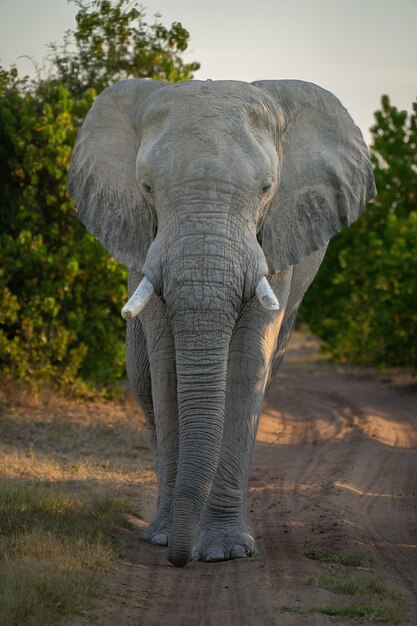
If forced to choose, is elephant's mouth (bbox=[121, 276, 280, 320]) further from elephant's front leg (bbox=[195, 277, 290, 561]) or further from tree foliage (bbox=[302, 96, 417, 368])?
tree foliage (bbox=[302, 96, 417, 368])

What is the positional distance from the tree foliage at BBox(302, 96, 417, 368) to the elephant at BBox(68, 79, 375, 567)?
10358 millimetres

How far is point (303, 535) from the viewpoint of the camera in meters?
7.78

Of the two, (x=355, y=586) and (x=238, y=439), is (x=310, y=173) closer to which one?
(x=238, y=439)

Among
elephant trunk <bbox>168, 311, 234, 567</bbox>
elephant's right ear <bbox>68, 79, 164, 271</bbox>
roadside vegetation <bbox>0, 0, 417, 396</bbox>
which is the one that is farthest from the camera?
roadside vegetation <bbox>0, 0, 417, 396</bbox>

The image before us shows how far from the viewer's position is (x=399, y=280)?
18969 millimetres

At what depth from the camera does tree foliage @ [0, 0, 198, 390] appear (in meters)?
12.8

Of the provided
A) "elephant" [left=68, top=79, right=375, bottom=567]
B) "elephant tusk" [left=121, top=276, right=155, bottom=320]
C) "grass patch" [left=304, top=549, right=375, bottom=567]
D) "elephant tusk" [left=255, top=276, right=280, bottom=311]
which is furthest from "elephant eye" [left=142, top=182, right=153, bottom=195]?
"grass patch" [left=304, top=549, right=375, bottom=567]

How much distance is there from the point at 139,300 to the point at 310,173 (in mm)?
1783

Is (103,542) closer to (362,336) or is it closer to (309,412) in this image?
(309,412)

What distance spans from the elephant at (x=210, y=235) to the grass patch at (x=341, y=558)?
38 centimetres

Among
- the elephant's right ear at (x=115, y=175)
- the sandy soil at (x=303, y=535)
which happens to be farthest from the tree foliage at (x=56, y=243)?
the elephant's right ear at (x=115, y=175)

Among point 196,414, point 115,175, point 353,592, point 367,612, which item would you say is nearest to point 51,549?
point 196,414

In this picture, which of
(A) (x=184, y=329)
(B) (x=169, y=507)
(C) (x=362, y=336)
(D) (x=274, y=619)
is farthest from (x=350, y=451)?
(C) (x=362, y=336)

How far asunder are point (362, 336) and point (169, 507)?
1329 cm
